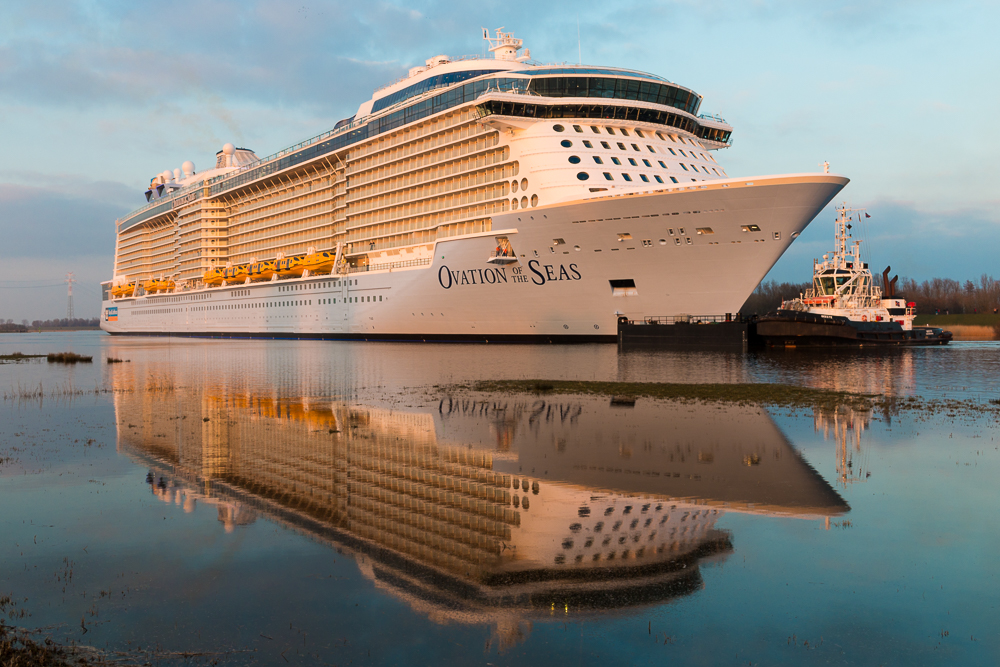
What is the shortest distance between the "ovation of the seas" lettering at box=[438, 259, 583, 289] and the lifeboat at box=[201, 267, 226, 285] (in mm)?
43706

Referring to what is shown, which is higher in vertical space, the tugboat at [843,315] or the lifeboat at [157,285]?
the lifeboat at [157,285]

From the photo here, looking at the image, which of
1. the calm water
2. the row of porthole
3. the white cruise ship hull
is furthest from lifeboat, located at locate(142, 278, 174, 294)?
the calm water

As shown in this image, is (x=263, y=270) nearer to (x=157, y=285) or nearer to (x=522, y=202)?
(x=157, y=285)

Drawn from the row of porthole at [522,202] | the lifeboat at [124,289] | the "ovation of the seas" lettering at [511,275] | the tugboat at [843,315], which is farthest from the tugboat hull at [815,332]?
the lifeboat at [124,289]

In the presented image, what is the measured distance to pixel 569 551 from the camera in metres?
7.09

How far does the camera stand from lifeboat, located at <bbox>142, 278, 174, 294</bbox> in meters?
93.4

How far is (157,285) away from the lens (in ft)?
315

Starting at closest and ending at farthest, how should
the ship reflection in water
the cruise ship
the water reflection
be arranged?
the ship reflection in water
the water reflection
the cruise ship

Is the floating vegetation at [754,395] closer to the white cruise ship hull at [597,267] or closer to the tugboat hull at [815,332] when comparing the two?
the white cruise ship hull at [597,267]

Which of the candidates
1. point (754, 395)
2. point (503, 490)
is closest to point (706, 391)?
Answer: point (754, 395)

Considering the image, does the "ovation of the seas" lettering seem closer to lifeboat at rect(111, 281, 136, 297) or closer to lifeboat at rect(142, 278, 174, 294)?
lifeboat at rect(142, 278, 174, 294)

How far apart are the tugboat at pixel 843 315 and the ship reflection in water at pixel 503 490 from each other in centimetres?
3105

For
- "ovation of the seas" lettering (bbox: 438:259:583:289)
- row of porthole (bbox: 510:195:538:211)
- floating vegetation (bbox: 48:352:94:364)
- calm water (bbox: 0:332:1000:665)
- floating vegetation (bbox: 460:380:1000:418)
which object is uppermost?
row of porthole (bbox: 510:195:538:211)

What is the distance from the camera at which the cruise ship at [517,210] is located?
34375mm
